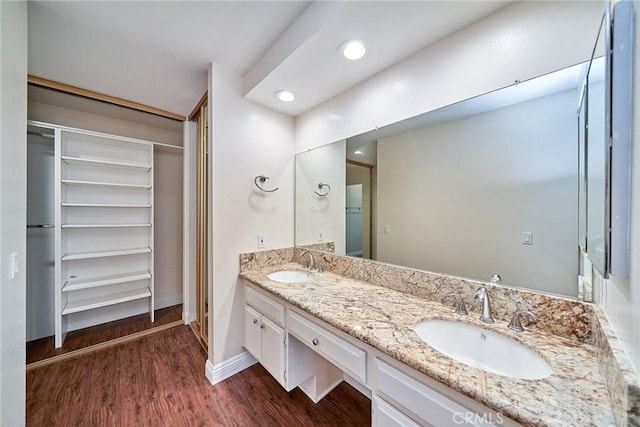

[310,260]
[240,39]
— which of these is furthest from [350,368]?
[240,39]

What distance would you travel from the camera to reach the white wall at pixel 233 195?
1.84 meters

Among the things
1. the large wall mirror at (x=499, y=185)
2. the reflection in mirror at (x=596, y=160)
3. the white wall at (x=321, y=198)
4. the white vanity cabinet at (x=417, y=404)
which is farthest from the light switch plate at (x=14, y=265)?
the reflection in mirror at (x=596, y=160)

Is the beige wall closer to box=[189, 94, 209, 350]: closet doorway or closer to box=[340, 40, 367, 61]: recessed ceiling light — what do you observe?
box=[340, 40, 367, 61]: recessed ceiling light

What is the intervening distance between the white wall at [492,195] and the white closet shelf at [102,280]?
9.34 ft

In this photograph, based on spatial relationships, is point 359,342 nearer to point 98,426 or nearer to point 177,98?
point 98,426

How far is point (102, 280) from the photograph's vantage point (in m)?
2.59

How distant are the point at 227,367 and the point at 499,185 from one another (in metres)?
2.30

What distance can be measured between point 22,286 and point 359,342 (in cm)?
167

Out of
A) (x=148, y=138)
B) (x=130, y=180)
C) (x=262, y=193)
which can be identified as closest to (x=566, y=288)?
(x=262, y=193)

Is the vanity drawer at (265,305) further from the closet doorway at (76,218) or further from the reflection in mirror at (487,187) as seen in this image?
the closet doorway at (76,218)

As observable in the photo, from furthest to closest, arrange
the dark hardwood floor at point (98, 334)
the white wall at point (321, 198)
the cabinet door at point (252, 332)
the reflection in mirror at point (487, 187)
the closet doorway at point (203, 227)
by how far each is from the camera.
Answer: the closet doorway at point (203, 227) → the dark hardwood floor at point (98, 334) → the white wall at point (321, 198) → the cabinet door at point (252, 332) → the reflection in mirror at point (487, 187)

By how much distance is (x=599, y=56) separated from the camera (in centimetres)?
78

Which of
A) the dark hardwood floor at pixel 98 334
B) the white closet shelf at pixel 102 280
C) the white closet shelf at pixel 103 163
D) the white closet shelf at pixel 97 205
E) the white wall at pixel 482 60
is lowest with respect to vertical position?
the dark hardwood floor at pixel 98 334

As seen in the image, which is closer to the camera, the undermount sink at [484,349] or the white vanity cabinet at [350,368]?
the white vanity cabinet at [350,368]
